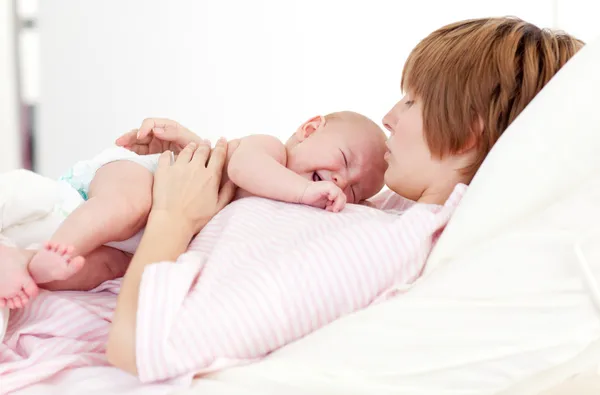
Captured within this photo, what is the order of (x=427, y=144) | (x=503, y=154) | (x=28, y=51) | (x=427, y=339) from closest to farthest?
(x=427, y=339) < (x=503, y=154) < (x=427, y=144) < (x=28, y=51)

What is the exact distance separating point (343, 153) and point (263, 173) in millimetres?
200

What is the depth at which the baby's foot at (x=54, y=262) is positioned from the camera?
1009 mm

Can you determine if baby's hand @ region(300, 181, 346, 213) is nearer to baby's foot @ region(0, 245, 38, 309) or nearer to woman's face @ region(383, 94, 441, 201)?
woman's face @ region(383, 94, 441, 201)

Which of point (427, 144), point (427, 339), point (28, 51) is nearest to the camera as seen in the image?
point (427, 339)

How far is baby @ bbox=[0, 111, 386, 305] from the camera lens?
43.0 inches

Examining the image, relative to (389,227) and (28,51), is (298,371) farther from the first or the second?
(28,51)

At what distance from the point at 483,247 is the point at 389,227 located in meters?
0.15

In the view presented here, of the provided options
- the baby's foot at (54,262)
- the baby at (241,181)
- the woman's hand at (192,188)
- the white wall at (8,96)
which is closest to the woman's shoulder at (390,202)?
the baby at (241,181)

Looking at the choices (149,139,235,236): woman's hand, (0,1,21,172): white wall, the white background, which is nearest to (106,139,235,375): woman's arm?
(149,139,235,236): woman's hand

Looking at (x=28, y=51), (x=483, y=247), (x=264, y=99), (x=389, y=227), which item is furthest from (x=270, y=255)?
(x=28, y=51)

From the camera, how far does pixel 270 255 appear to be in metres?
1.01

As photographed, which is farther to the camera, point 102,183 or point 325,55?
point 325,55

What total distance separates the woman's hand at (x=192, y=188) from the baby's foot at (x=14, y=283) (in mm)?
206

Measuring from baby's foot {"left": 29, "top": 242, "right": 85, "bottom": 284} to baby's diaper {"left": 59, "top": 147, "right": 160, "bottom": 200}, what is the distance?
0.33 m
